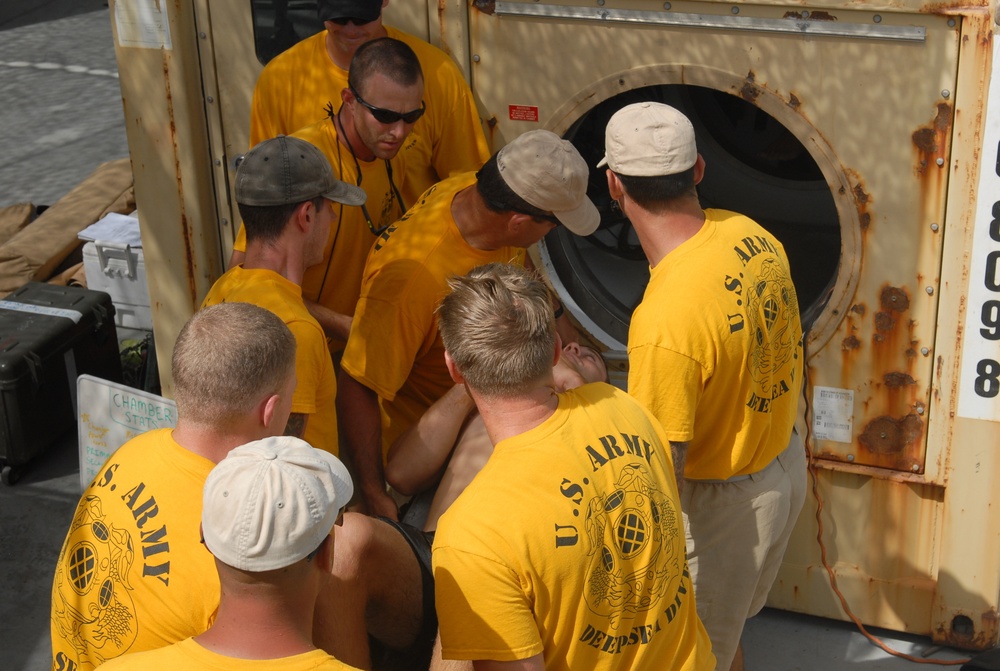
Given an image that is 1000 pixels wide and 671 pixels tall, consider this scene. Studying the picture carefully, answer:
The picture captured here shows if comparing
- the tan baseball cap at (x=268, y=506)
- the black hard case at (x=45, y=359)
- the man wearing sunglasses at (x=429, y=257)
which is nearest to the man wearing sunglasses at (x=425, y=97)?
the man wearing sunglasses at (x=429, y=257)

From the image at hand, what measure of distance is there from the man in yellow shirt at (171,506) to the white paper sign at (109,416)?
80.9 inches

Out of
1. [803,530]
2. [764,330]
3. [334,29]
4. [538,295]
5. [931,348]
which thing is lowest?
[803,530]

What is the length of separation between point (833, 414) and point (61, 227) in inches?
190

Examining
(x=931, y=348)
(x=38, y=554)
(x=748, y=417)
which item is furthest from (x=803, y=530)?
(x=38, y=554)

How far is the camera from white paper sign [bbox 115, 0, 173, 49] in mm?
4203

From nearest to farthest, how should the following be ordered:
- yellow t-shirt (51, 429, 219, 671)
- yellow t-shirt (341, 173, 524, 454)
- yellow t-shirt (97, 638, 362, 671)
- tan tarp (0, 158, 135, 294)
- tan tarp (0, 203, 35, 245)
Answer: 1. yellow t-shirt (97, 638, 362, 671)
2. yellow t-shirt (51, 429, 219, 671)
3. yellow t-shirt (341, 173, 524, 454)
4. tan tarp (0, 158, 135, 294)
5. tan tarp (0, 203, 35, 245)

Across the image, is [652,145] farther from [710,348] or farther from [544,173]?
[710,348]

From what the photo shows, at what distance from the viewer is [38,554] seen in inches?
186

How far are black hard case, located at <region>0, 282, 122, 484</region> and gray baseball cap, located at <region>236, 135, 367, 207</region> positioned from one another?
2.46 metres

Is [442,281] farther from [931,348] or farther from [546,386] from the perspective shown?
[931,348]

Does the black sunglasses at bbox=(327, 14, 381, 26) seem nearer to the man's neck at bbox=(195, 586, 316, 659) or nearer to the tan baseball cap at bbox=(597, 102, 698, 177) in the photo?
the tan baseball cap at bbox=(597, 102, 698, 177)

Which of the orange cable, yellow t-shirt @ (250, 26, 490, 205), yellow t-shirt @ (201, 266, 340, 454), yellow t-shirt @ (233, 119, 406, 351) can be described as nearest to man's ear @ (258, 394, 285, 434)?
yellow t-shirt @ (201, 266, 340, 454)

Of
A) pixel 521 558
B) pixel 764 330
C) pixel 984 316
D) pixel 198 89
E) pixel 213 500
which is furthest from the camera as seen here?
pixel 198 89

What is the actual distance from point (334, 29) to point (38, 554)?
8.14 feet
